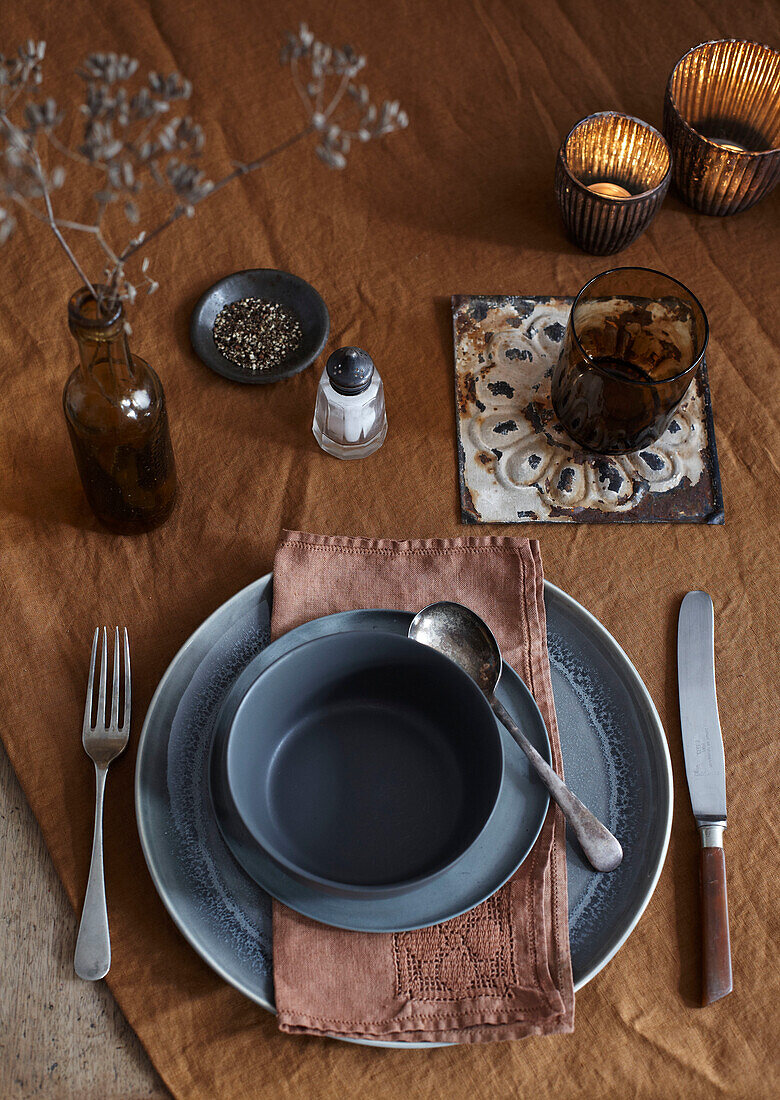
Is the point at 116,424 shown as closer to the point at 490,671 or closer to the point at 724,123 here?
the point at 490,671

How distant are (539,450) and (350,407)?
20 centimetres

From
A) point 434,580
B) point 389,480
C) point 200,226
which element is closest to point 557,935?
point 434,580

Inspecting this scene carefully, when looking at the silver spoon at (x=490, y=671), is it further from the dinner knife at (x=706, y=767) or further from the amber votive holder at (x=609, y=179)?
the amber votive holder at (x=609, y=179)

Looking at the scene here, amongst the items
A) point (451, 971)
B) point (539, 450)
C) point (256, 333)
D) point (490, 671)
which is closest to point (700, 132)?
point (539, 450)

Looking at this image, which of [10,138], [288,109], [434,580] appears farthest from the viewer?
[288,109]

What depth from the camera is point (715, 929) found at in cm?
68

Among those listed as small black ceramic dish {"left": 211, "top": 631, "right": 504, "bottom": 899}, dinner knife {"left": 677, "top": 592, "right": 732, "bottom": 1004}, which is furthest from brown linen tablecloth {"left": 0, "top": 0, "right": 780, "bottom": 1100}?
small black ceramic dish {"left": 211, "top": 631, "right": 504, "bottom": 899}

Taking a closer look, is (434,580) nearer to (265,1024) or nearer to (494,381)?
(494,381)

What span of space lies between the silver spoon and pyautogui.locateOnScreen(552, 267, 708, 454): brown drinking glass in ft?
0.79

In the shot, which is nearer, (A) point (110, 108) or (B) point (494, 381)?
(A) point (110, 108)

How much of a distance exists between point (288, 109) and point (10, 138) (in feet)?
2.19

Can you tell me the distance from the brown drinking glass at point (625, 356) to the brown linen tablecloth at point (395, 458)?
0.32 ft

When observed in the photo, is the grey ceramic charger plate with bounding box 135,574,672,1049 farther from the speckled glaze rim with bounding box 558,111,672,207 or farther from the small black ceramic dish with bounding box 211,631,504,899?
the speckled glaze rim with bounding box 558,111,672,207

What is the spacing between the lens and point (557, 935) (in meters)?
0.65
